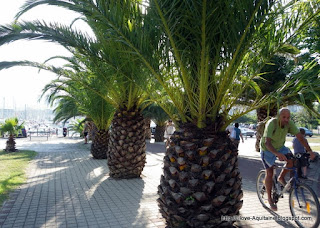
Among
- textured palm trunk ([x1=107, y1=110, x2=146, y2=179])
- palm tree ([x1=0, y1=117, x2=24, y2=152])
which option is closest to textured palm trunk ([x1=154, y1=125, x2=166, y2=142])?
palm tree ([x1=0, y1=117, x2=24, y2=152])

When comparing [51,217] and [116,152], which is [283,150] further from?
[116,152]

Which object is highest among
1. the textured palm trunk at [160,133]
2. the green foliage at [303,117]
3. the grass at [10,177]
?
the green foliage at [303,117]

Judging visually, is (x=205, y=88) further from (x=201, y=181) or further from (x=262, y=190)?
(x=262, y=190)

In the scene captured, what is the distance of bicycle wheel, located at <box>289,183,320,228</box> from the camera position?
389 cm

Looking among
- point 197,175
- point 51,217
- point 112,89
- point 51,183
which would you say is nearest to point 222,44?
point 197,175

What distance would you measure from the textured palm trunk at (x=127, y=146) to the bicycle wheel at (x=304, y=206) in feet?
15.0

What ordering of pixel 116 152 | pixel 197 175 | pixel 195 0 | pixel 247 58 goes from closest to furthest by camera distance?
pixel 195 0
pixel 197 175
pixel 247 58
pixel 116 152

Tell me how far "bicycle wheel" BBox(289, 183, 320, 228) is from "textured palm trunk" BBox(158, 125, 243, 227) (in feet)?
3.26

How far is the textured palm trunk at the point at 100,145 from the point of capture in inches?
481

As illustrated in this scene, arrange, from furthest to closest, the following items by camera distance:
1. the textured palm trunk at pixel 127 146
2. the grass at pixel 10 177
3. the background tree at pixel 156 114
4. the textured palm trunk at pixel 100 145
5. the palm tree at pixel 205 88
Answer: the background tree at pixel 156 114 < the textured palm trunk at pixel 100 145 < the textured palm trunk at pixel 127 146 < the grass at pixel 10 177 < the palm tree at pixel 205 88

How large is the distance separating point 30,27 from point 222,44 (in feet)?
14.9

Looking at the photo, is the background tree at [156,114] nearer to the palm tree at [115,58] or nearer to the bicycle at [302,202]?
the palm tree at [115,58]

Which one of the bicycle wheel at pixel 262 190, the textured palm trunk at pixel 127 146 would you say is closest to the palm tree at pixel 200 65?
the bicycle wheel at pixel 262 190

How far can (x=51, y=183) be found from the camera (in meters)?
7.47
